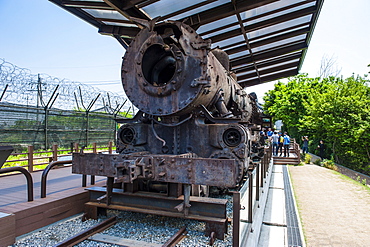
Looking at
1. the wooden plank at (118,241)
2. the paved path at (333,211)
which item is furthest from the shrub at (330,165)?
the wooden plank at (118,241)

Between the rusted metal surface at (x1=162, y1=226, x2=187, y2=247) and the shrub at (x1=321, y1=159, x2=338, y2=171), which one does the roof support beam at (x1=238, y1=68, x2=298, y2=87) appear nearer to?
the shrub at (x1=321, y1=159, x2=338, y2=171)

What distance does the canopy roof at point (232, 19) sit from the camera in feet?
24.3

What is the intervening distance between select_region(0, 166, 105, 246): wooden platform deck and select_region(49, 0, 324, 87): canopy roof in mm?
3814

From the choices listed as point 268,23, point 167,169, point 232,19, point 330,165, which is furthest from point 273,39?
point 167,169

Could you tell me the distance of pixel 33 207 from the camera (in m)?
3.79

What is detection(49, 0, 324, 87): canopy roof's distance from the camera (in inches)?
292

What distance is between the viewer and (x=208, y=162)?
335 centimetres

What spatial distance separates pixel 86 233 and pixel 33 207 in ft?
3.16

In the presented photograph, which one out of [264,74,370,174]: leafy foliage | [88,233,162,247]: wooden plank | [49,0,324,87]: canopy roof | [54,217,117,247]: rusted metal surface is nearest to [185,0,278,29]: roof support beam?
[49,0,324,87]: canopy roof

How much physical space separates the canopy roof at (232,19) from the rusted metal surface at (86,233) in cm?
409

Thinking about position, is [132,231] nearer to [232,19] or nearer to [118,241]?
[118,241]

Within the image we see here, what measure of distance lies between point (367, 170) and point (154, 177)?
53.2ft

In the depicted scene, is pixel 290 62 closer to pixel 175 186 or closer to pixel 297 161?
pixel 297 161

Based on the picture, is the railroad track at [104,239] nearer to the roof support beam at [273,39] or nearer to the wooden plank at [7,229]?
the wooden plank at [7,229]
